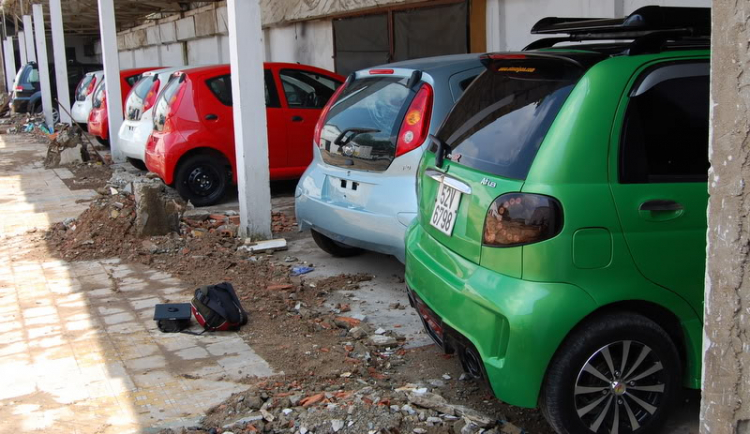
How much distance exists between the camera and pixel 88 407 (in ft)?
13.6

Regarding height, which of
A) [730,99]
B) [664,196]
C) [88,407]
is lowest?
[88,407]

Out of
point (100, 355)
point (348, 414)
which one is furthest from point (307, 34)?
point (348, 414)

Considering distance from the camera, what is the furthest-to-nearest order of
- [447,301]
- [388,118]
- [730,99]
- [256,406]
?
[388,118]
[256,406]
[447,301]
[730,99]

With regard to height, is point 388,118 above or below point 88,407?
above

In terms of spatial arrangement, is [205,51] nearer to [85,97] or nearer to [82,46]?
[85,97]

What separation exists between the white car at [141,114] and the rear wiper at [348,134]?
512 centimetres

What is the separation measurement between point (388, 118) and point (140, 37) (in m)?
24.4

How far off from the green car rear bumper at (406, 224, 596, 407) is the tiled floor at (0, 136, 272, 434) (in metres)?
1.51

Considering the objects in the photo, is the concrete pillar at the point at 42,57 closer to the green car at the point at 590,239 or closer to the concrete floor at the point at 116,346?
the concrete floor at the point at 116,346

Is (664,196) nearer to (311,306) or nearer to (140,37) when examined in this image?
(311,306)

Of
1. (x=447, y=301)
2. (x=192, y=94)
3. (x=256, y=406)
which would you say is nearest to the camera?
(x=447, y=301)

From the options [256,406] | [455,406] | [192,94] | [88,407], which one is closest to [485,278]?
[455,406]

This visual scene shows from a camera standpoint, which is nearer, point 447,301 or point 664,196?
point 664,196

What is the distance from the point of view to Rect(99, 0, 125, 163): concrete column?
1402cm
